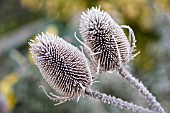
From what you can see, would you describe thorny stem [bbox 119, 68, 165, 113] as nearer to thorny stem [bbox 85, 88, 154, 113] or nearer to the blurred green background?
thorny stem [bbox 85, 88, 154, 113]

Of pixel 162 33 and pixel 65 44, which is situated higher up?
pixel 162 33

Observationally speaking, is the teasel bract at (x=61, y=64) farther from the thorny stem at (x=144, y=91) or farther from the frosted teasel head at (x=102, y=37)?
the thorny stem at (x=144, y=91)

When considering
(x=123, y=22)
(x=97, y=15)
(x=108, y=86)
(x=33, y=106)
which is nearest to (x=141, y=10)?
(x=123, y=22)

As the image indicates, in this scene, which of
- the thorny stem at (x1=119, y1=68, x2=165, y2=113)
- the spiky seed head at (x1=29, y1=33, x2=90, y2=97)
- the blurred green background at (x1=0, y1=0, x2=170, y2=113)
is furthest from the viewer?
the blurred green background at (x1=0, y1=0, x2=170, y2=113)

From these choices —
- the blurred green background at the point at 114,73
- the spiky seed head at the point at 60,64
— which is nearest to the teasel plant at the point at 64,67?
the spiky seed head at the point at 60,64

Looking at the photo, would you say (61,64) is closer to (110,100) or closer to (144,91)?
(110,100)

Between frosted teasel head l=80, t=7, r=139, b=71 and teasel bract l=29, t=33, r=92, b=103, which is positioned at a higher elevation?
frosted teasel head l=80, t=7, r=139, b=71

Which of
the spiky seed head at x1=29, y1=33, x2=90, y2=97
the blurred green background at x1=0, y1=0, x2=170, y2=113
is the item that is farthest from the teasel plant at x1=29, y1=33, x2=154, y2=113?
the blurred green background at x1=0, y1=0, x2=170, y2=113

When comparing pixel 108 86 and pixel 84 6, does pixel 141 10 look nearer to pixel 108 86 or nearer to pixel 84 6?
pixel 84 6
